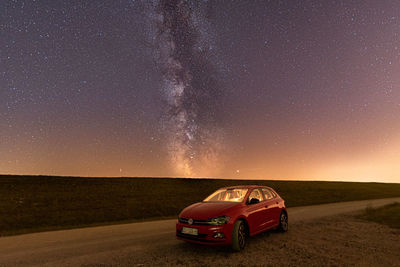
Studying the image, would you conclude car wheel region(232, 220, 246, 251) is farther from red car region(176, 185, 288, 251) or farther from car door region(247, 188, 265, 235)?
car door region(247, 188, 265, 235)

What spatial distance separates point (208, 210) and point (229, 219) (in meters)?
0.57

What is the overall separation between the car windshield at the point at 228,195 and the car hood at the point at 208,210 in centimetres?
82

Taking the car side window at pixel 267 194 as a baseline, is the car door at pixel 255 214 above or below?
below

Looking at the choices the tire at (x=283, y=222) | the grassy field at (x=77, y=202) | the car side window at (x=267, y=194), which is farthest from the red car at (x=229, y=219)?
the grassy field at (x=77, y=202)

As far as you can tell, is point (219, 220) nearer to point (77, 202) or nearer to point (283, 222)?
point (283, 222)

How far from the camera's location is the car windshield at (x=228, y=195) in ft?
Result: 24.3

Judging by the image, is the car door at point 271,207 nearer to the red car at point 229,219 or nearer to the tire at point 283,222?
the red car at point 229,219

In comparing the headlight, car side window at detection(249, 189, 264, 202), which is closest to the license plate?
the headlight

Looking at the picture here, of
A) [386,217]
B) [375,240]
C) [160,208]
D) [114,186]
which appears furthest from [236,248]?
[114,186]

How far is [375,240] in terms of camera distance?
7.32m

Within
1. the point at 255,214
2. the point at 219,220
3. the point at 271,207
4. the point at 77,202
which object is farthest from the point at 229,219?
the point at 77,202

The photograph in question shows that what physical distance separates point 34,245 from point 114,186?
19.9m

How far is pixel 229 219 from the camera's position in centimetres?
589

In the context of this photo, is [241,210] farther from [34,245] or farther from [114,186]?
[114,186]
